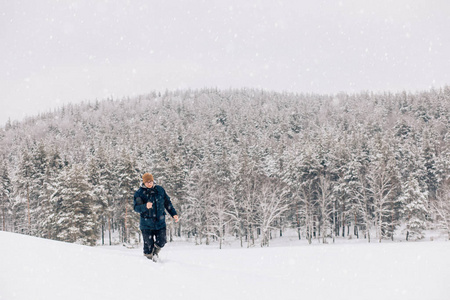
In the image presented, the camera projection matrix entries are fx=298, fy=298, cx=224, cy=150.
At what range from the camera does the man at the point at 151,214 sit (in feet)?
21.6

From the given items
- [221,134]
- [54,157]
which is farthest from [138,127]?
[54,157]

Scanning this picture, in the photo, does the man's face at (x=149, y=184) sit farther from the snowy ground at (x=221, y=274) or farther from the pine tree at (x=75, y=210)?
the pine tree at (x=75, y=210)

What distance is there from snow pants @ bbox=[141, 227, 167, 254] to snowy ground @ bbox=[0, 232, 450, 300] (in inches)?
9.8

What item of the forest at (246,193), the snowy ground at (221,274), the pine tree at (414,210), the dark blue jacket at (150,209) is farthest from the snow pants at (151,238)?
the pine tree at (414,210)

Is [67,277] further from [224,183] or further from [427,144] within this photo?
[427,144]

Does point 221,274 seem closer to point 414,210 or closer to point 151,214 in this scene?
point 151,214

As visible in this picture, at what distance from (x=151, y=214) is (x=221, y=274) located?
6.70 ft

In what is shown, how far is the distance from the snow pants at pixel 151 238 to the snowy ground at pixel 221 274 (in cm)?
25

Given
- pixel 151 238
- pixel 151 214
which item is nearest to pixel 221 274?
pixel 151 238

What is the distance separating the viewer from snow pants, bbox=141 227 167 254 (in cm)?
673

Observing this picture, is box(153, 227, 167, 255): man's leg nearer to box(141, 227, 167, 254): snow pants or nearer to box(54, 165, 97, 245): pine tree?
box(141, 227, 167, 254): snow pants

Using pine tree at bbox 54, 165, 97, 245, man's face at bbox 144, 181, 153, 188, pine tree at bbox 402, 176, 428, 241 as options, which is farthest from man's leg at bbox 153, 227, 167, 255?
pine tree at bbox 402, 176, 428, 241

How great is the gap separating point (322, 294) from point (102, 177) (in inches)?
1525

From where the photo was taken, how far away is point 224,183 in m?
49.1
